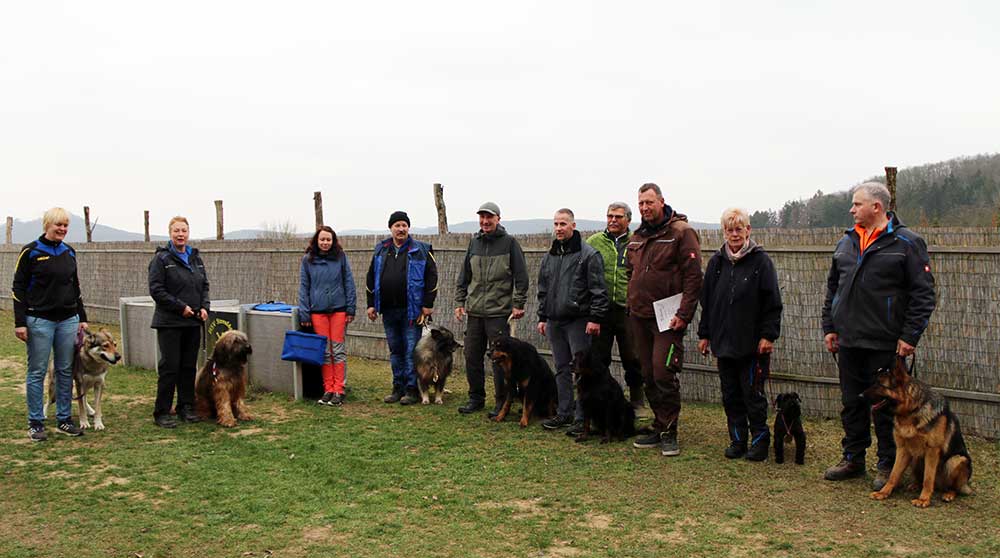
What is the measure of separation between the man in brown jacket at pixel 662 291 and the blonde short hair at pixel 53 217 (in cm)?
444

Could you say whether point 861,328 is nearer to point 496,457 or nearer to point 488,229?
point 496,457

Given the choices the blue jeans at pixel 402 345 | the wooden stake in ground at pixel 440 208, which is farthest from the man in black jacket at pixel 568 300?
the wooden stake in ground at pixel 440 208

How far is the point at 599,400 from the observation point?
584 centimetres

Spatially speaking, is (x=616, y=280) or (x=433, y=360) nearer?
(x=616, y=280)

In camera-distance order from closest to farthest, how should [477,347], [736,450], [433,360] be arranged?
[736,450], [477,347], [433,360]

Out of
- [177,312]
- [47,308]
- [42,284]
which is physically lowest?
[177,312]

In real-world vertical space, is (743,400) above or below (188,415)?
above

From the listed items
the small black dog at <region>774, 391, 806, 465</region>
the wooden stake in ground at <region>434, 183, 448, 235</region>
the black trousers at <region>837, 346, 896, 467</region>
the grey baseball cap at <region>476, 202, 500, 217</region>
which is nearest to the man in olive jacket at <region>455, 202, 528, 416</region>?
the grey baseball cap at <region>476, 202, 500, 217</region>

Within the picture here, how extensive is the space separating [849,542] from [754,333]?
162cm

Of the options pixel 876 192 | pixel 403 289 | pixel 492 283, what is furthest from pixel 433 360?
pixel 876 192

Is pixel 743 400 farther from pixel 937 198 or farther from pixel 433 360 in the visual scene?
pixel 937 198

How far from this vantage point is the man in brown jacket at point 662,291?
5.34 metres

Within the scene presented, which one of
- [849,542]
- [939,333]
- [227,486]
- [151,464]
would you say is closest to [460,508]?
[227,486]

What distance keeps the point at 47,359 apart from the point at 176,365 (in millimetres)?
965
